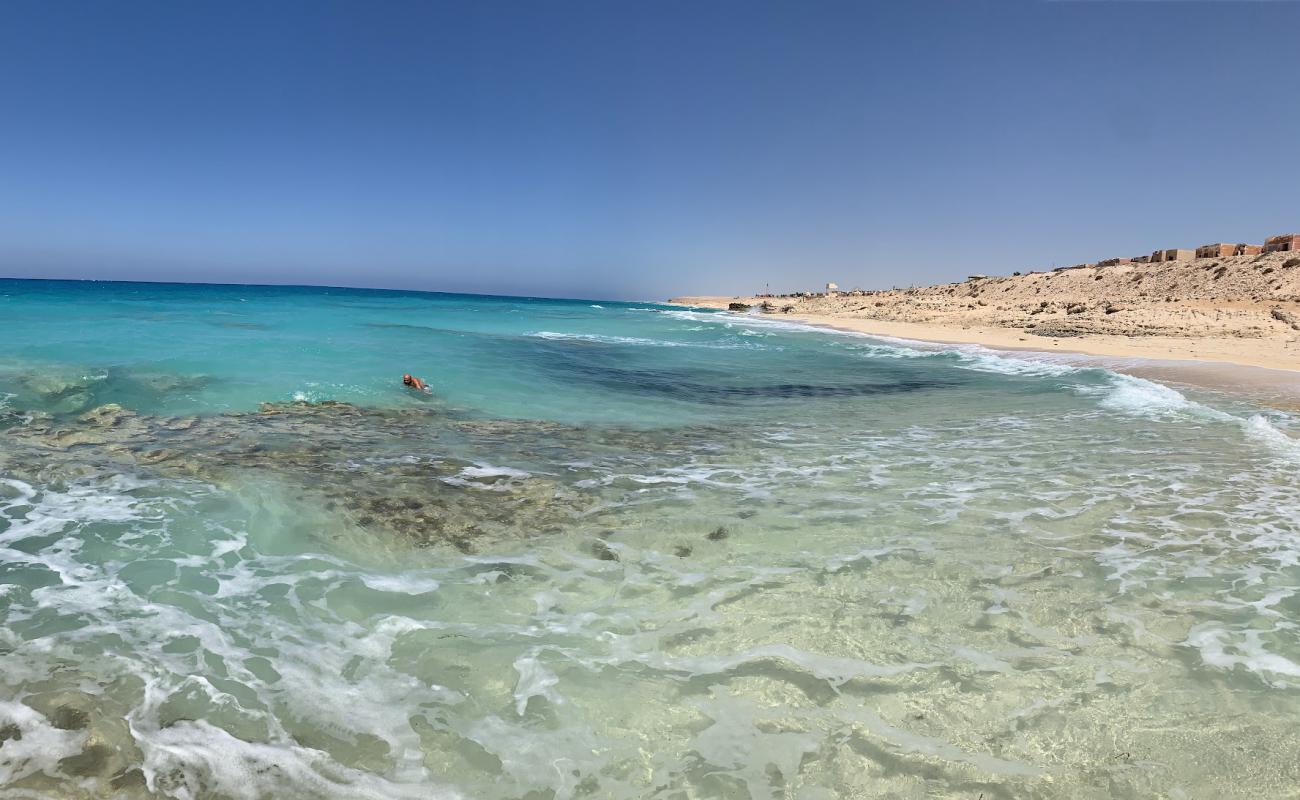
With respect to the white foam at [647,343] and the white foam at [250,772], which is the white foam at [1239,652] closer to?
the white foam at [250,772]

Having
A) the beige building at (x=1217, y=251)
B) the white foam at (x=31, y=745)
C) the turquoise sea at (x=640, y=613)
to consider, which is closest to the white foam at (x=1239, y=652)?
the turquoise sea at (x=640, y=613)

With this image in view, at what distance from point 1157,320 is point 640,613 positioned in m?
34.5

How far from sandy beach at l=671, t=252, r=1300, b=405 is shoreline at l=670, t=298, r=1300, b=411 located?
0.03 meters

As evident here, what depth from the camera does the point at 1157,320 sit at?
29.1m

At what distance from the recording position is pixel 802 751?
287 centimetres

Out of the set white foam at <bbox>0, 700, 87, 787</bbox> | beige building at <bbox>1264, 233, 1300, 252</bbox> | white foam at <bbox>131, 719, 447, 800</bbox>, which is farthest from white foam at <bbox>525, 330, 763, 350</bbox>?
beige building at <bbox>1264, 233, 1300, 252</bbox>

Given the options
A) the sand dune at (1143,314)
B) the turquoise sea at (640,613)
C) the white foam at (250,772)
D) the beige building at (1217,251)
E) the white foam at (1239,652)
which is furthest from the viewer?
the beige building at (1217,251)

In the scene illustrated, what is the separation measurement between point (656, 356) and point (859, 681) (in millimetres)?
20334

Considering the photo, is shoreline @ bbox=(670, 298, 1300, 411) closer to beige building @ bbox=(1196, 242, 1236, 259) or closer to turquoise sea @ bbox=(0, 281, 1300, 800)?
turquoise sea @ bbox=(0, 281, 1300, 800)

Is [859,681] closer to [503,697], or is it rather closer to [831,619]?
[831,619]

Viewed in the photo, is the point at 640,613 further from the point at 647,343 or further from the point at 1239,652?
the point at 647,343

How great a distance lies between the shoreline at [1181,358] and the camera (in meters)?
14.4

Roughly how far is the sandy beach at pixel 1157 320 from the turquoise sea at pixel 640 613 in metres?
11.7

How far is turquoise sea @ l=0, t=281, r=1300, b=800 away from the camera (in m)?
2.77
